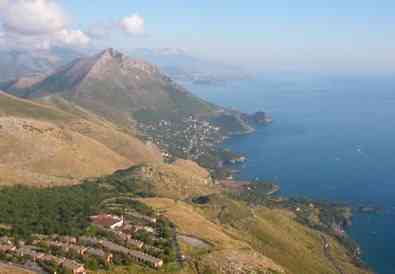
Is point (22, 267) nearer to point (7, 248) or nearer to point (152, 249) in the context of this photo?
point (7, 248)

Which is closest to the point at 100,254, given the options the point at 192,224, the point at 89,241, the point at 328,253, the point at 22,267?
the point at 89,241

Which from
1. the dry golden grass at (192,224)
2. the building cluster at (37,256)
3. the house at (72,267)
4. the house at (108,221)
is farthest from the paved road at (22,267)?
the dry golden grass at (192,224)

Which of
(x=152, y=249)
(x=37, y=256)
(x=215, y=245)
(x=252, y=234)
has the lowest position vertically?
(x=252, y=234)

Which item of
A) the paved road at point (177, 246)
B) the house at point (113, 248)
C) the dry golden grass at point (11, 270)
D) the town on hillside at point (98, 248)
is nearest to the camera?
the dry golden grass at point (11, 270)

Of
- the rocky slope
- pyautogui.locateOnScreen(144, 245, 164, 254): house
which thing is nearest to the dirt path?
the rocky slope

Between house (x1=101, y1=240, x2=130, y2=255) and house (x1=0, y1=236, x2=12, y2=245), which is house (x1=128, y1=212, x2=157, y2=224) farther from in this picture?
house (x1=0, y1=236, x2=12, y2=245)

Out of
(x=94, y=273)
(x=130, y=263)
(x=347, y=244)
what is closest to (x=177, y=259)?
(x=130, y=263)

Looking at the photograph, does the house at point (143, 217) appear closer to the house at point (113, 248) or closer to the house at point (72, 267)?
the house at point (113, 248)
